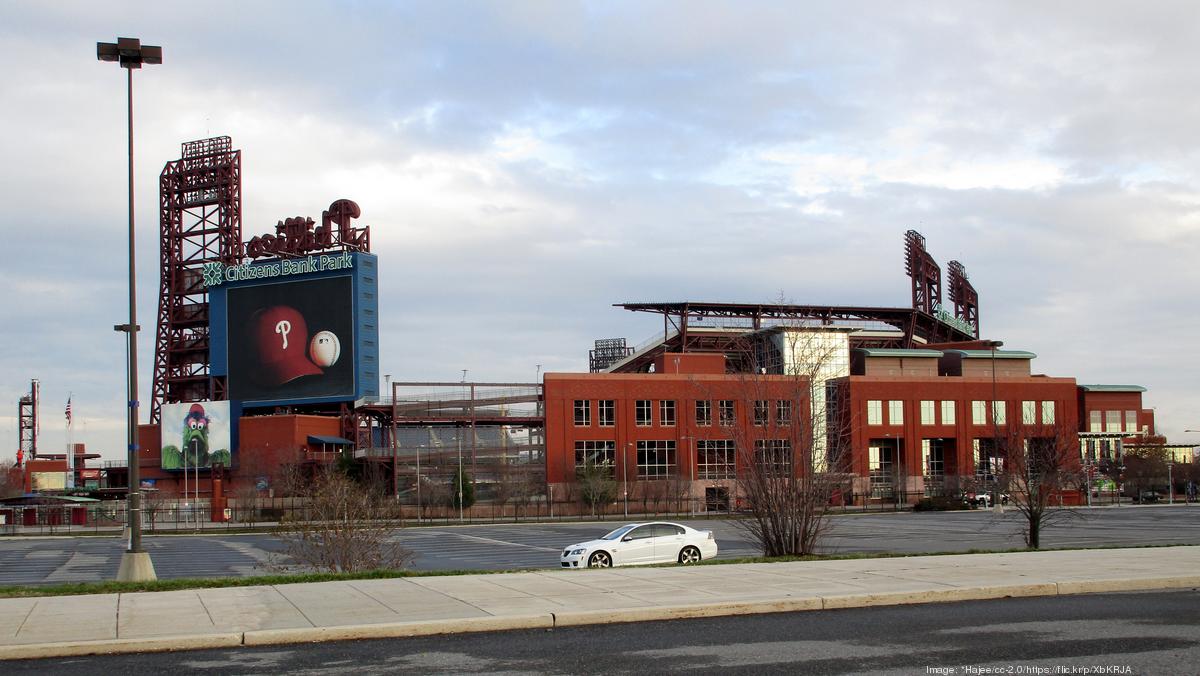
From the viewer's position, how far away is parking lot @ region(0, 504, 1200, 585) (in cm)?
3697

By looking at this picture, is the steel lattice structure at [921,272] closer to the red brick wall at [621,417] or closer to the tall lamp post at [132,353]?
the red brick wall at [621,417]

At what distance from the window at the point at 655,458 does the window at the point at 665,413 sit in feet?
5.14

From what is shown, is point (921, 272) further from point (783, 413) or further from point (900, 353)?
point (783, 413)

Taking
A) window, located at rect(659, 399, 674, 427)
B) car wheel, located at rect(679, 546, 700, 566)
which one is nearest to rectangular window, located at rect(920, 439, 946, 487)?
window, located at rect(659, 399, 674, 427)

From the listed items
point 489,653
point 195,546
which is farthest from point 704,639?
point 195,546

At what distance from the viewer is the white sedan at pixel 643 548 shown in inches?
1209

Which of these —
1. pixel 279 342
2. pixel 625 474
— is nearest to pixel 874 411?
pixel 625 474

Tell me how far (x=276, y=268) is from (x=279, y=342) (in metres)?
7.07

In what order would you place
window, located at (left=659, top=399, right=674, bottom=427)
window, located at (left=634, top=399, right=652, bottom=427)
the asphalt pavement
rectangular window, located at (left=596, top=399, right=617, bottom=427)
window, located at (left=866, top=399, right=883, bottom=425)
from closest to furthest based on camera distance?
the asphalt pavement
window, located at (left=634, top=399, right=652, bottom=427)
rectangular window, located at (left=596, top=399, right=617, bottom=427)
window, located at (left=659, top=399, right=674, bottom=427)
window, located at (left=866, top=399, right=883, bottom=425)

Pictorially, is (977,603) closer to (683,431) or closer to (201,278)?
(683,431)

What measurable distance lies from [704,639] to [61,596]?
1111 centimetres

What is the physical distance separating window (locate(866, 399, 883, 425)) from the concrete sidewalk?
81256 mm

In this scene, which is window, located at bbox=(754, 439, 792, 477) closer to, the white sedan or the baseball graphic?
the white sedan

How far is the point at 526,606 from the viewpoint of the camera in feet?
50.9
